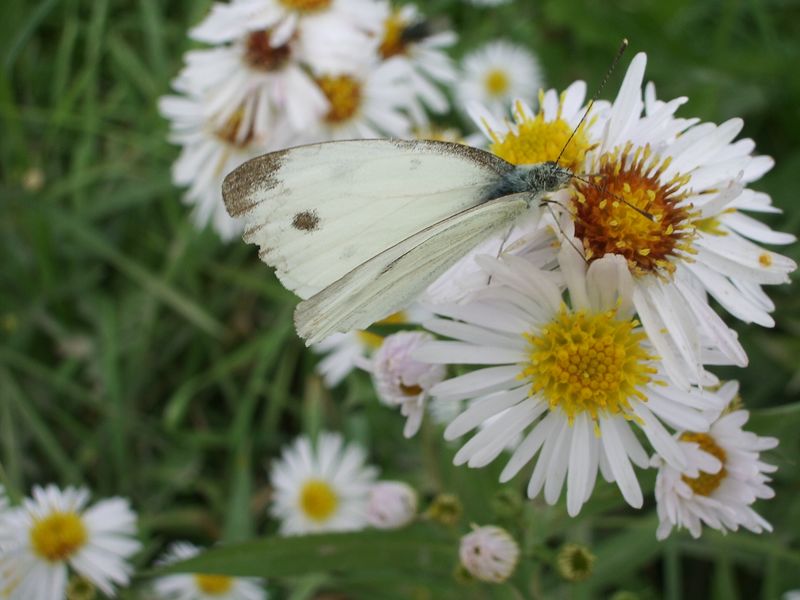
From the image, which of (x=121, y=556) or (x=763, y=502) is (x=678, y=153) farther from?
(x=121, y=556)

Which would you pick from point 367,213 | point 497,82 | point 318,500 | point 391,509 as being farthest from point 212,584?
point 497,82

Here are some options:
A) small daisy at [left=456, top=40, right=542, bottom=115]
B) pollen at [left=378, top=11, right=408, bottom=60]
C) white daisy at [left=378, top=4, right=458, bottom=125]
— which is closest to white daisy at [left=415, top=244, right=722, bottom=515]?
white daisy at [left=378, top=4, right=458, bottom=125]

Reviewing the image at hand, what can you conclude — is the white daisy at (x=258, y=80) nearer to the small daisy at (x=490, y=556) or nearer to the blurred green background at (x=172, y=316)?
the blurred green background at (x=172, y=316)

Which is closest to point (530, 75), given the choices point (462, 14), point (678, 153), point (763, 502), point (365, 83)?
point (462, 14)

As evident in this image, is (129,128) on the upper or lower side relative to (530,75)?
lower

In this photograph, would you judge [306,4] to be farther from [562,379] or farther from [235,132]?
[562,379]

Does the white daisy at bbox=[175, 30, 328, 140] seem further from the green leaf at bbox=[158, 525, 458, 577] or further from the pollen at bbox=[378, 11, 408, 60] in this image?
the green leaf at bbox=[158, 525, 458, 577]
